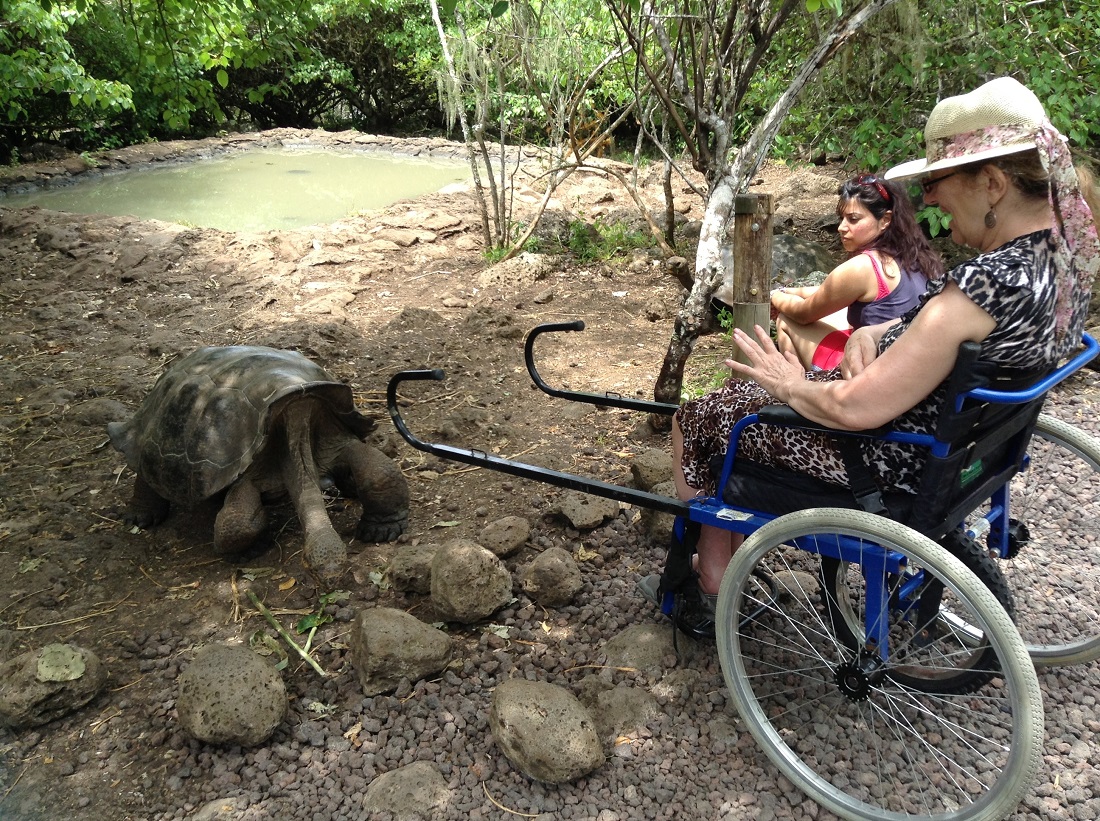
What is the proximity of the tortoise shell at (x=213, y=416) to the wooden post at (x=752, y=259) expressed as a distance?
180cm

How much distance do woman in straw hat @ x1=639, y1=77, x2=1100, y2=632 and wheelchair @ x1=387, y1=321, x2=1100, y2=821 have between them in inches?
2.4

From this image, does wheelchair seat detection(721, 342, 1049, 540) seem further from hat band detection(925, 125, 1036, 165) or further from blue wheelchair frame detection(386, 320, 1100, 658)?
hat band detection(925, 125, 1036, 165)

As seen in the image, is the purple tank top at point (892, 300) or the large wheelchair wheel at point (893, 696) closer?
the large wheelchair wheel at point (893, 696)

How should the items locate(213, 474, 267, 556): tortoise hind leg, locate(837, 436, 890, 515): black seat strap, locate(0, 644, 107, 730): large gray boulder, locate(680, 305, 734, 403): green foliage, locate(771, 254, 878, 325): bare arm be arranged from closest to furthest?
locate(837, 436, 890, 515): black seat strap < locate(0, 644, 107, 730): large gray boulder < locate(771, 254, 878, 325): bare arm < locate(213, 474, 267, 556): tortoise hind leg < locate(680, 305, 734, 403): green foliage

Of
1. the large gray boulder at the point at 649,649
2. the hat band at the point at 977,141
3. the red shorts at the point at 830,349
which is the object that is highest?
the hat band at the point at 977,141

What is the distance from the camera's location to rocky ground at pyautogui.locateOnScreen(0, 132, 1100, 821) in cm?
215

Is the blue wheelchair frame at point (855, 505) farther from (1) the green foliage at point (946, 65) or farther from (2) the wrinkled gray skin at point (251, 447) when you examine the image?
(1) the green foliage at point (946, 65)

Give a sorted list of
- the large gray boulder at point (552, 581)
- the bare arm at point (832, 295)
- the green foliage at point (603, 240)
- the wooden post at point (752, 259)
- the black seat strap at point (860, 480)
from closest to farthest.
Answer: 1. the black seat strap at point (860, 480)
2. the large gray boulder at point (552, 581)
3. the bare arm at point (832, 295)
4. the wooden post at point (752, 259)
5. the green foliage at point (603, 240)

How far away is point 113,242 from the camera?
8.34 meters

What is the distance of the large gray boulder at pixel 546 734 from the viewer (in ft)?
6.80

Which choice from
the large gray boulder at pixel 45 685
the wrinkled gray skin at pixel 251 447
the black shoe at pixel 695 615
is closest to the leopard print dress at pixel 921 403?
the black shoe at pixel 695 615

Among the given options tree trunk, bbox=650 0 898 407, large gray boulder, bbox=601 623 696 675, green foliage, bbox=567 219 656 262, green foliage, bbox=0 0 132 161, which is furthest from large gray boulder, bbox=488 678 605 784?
green foliage, bbox=0 0 132 161

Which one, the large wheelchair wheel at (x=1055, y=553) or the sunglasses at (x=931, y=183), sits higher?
the sunglasses at (x=931, y=183)

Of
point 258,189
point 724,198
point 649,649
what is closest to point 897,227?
point 724,198
